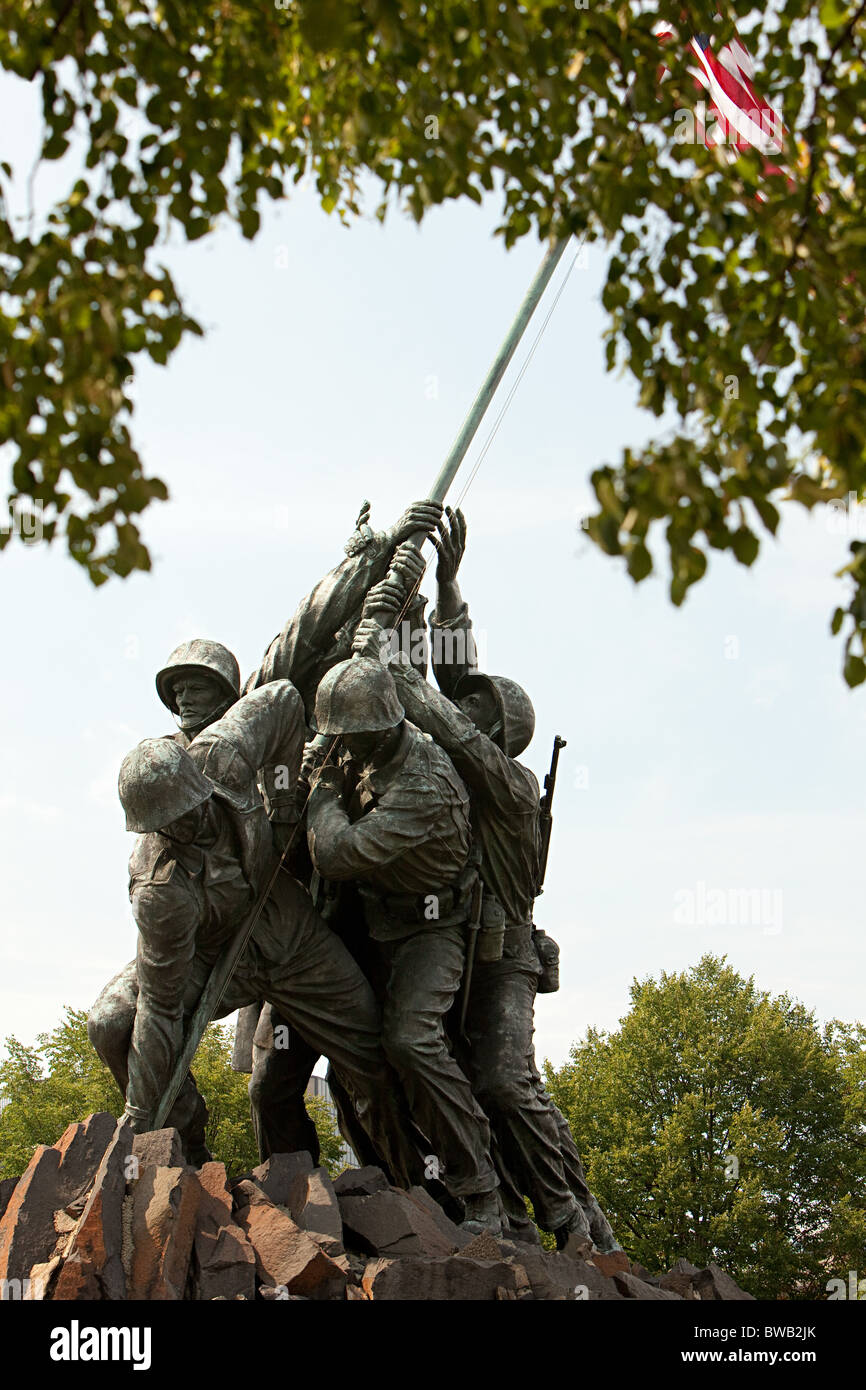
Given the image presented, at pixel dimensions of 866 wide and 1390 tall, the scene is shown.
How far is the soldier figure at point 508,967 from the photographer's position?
300 inches

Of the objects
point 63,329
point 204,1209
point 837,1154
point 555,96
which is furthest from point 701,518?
point 837,1154

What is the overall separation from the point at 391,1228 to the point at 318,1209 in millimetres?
342

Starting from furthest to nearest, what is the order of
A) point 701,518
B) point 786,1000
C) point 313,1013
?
point 786,1000 → point 313,1013 → point 701,518

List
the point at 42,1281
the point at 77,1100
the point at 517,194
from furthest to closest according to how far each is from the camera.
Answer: the point at 77,1100
the point at 42,1281
the point at 517,194

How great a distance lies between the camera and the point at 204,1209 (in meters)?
5.85

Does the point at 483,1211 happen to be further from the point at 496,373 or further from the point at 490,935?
the point at 496,373

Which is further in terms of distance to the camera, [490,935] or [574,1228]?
[490,935]

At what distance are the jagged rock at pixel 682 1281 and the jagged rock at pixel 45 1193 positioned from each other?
9.36 feet

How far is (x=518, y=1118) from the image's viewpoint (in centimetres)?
760

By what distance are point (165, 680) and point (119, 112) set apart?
4.76 m

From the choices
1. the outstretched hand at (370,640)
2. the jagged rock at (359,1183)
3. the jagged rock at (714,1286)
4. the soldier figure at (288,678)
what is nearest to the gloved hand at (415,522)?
the soldier figure at (288,678)

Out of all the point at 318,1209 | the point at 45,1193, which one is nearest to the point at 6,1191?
the point at 45,1193

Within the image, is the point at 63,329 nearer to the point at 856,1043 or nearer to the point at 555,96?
the point at 555,96

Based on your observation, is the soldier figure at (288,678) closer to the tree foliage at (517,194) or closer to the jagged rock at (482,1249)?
the jagged rock at (482,1249)
